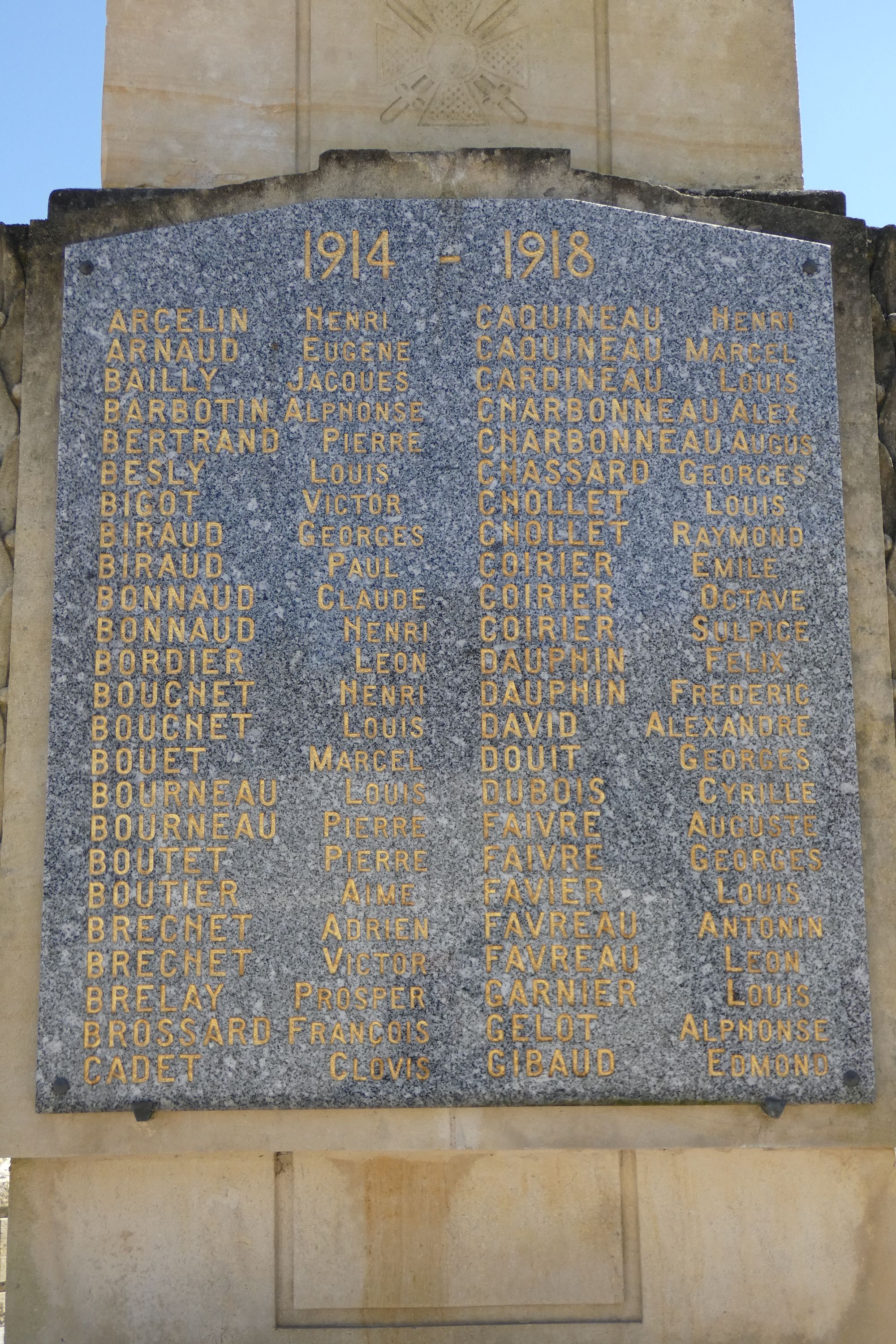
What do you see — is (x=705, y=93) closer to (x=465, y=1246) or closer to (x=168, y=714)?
(x=168, y=714)

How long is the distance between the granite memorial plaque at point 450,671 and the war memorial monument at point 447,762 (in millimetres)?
16

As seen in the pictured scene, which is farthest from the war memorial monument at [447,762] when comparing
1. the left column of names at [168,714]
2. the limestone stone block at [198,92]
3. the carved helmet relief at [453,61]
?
the carved helmet relief at [453,61]

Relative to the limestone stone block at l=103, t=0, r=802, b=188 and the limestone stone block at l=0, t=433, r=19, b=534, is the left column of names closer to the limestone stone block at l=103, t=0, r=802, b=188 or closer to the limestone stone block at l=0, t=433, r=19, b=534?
the limestone stone block at l=0, t=433, r=19, b=534

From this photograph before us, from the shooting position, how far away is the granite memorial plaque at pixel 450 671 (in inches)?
191

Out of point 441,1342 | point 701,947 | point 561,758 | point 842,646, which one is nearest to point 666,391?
point 842,646

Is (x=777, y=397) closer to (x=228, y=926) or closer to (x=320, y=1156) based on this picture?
(x=228, y=926)

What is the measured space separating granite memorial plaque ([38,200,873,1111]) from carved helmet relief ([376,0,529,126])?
0.93 metres

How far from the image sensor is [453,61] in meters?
6.08

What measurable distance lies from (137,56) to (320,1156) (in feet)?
16.2

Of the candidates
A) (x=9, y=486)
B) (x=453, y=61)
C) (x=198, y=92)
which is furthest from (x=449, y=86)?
(x=9, y=486)

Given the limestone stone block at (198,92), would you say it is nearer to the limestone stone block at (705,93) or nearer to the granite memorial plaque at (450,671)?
the granite memorial plaque at (450,671)

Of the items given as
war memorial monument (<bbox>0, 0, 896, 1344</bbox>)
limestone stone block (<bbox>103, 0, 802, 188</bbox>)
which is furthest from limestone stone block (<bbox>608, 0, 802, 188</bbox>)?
war memorial monument (<bbox>0, 0, 896, 1344</bbox>)

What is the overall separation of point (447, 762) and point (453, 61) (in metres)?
3.38

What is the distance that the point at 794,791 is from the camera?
502 cm
